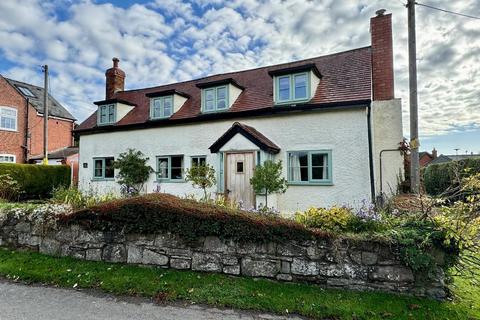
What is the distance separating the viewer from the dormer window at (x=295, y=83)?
1126cm

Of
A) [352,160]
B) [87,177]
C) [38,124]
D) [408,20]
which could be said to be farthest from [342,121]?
[38,124]

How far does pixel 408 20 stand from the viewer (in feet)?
29.7

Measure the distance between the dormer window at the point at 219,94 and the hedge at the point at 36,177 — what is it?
1068 cm

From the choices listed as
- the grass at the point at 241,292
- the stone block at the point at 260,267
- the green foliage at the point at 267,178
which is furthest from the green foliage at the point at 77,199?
the green foliage at the point at 267,178

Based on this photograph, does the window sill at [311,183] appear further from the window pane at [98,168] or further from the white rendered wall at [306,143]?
the window pane at [98,168]

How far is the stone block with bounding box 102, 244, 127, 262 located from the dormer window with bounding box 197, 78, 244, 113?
887 centimetres

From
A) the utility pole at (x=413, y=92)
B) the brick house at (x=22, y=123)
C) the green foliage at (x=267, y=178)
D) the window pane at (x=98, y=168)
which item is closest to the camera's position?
the utility pole at (x=413, y=92)

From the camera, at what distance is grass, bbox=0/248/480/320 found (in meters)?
3.83

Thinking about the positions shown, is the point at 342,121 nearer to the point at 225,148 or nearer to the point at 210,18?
the point at 225,148

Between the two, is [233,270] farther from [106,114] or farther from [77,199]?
[106,114]

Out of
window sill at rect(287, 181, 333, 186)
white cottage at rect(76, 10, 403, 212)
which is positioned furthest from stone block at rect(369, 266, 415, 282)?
window sill at rect(287, 181, 333, 186)

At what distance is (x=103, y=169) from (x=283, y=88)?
11327mm

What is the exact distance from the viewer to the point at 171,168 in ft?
45.7

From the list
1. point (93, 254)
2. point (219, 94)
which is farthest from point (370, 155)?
point (93, 254)
